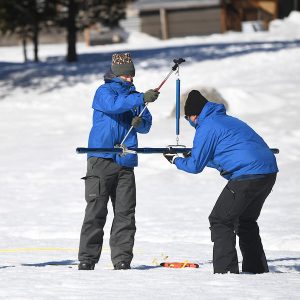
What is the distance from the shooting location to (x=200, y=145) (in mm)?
8023

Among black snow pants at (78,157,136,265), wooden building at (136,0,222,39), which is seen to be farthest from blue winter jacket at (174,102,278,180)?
wooden building at (136,0,222,39)

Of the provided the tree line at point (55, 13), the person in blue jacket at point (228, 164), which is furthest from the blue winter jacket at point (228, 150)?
the tree line at point (55, 13)

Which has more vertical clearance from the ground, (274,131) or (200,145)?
(200,145)

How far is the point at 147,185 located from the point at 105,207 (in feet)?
23.0

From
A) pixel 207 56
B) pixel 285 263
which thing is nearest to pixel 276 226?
pixel 285 263

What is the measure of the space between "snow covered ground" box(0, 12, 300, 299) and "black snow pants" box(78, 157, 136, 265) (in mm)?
253

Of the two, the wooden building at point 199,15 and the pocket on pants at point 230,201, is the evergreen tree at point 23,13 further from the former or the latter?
the pocket on pants at point 230,201

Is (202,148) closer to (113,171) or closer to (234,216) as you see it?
(234,216)

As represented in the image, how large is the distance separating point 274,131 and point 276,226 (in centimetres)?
707

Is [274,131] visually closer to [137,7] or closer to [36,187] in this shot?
[36,187]

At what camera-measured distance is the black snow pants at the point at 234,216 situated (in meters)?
8.09

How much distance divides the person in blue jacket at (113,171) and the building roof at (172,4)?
41.7 m

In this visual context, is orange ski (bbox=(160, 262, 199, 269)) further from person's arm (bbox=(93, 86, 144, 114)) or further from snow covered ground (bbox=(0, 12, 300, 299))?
person's arm (bbox=(93, 86, 144, 114))

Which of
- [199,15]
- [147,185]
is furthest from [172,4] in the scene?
[147,185]
